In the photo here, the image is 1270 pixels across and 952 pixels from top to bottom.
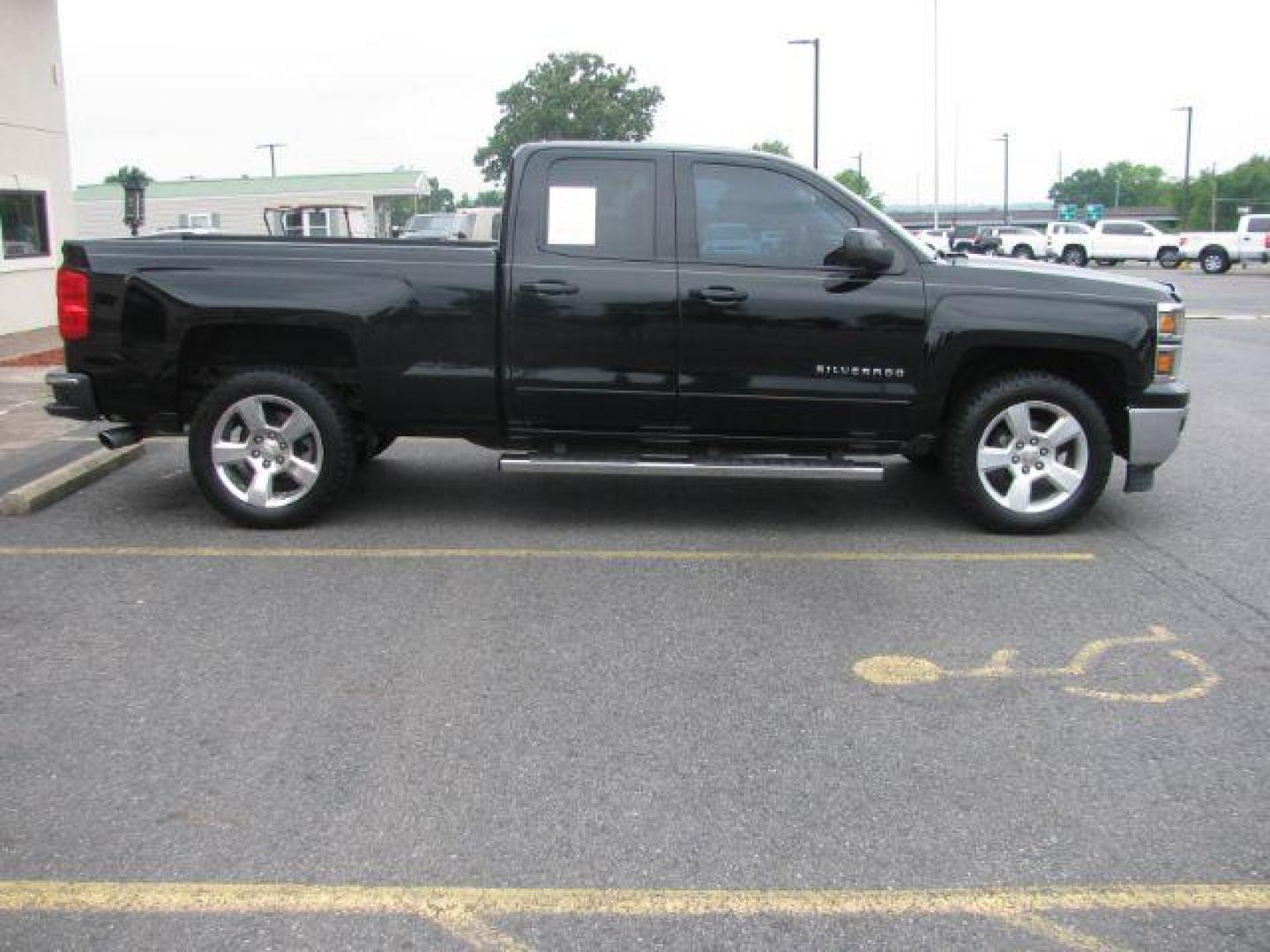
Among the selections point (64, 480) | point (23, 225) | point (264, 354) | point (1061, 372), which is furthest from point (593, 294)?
point (23, 225)

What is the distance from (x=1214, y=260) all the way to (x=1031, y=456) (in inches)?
1598

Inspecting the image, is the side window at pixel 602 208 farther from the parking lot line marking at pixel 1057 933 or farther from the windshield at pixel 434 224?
the windshield at pixel 434 224

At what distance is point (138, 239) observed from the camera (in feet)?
21.6

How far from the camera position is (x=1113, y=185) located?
148 metres

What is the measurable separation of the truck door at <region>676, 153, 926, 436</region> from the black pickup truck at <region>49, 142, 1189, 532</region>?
0.04 feet

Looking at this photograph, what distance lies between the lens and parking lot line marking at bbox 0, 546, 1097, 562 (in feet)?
20.3

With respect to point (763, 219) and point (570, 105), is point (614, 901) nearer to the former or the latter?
point (763, 219)

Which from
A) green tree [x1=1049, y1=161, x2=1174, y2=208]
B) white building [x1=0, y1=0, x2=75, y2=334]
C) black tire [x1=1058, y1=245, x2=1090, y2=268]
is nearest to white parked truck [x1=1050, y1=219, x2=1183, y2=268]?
black tire [x1=1058, y1=245, x2=1090, y2=268]

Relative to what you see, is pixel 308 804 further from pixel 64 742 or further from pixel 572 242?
pixel 572 242

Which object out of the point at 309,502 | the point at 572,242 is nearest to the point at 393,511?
the point at 309,502

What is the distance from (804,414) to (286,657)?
3.05 m

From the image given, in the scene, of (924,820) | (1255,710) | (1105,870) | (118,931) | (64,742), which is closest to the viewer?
(118,931)

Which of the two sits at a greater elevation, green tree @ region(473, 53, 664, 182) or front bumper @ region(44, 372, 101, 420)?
green tree @ region(473, 53, 664, 182)

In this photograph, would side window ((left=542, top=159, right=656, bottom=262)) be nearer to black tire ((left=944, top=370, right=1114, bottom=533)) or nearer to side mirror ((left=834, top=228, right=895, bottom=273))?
side mirror ((left=834, top=228, right=895, bottom=273))
